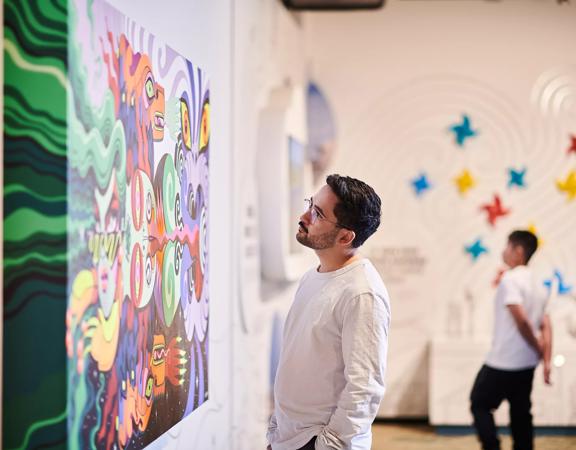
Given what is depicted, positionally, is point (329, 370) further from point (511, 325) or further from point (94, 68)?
point (511, 325)

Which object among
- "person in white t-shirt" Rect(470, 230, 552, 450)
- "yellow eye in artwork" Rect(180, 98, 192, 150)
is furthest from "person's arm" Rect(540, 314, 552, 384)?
"yellow eye in artwork" Rect(180, 98, 192, 150)

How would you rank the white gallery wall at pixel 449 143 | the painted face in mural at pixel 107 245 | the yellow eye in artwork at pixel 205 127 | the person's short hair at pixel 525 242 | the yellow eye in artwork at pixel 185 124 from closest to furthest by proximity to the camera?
the painted face in mural at pixel 107 245 → the yellow eye in artwork at pixel 185 124 → the yellow eye in artwork at pixel 205 127 → the person's short hair at pixel 525 242 → the white gallery wall at pixel 449 143

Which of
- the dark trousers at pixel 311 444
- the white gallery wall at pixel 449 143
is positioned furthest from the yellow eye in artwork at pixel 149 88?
the white gallery wall at pixel 449 143

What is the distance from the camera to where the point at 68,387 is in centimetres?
169

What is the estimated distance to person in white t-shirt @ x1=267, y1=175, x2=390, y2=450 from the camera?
7.29ft

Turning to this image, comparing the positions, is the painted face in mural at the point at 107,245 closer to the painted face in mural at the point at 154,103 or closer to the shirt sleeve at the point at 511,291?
the painted face in mural at the point at 154,103

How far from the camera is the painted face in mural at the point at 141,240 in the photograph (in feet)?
6.65

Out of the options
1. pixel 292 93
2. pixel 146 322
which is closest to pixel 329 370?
pixel 146 322

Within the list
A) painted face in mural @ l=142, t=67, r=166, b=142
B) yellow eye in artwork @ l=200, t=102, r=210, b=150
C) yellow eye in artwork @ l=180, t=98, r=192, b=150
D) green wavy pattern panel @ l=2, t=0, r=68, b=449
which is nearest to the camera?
green wavy pattern panel @ l=2, t=0, r=68, b=449

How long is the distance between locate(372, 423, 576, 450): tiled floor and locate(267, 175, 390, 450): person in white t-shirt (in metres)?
2.85

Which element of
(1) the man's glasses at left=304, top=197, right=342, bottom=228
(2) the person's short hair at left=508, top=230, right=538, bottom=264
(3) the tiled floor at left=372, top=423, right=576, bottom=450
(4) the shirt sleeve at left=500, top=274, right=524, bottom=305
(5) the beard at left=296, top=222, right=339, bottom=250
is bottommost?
(3) the tiled floor at left=372, top=423, right=576, bottom=450

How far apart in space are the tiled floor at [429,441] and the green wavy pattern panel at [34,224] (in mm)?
3683

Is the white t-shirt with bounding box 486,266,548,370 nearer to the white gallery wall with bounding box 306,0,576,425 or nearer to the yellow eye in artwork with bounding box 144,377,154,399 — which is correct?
the white gallery wall with bounding box 306,0,576,425

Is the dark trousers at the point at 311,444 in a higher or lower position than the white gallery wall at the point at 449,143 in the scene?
lower
